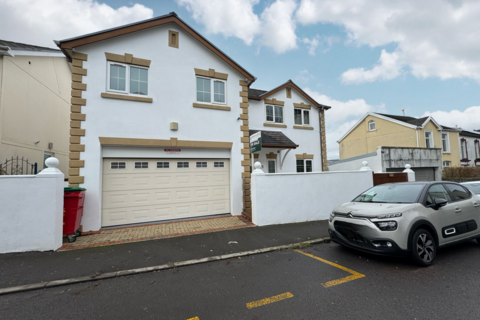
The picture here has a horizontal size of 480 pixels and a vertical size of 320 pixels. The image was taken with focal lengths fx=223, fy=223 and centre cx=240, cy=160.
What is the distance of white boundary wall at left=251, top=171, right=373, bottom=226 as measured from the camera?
24.5ft

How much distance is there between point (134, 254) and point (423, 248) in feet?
19.3

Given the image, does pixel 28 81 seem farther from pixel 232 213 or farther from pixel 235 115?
pixel 232 213

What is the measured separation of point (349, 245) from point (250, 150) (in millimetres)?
5320

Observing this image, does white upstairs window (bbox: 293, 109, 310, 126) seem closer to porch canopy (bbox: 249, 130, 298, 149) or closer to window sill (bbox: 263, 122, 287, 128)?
window sill (bbox: 263, 122, 287, 128)

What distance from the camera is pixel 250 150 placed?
907 cm

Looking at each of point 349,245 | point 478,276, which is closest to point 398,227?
point 349,245

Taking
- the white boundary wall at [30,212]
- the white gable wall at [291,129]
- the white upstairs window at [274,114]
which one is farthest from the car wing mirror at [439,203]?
the white upstairs window at [274,114]

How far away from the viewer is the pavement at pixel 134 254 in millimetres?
4160

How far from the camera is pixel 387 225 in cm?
410

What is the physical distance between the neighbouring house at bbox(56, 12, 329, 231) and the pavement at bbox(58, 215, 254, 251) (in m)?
0.36

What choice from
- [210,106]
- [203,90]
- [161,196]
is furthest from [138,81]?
[161,196]

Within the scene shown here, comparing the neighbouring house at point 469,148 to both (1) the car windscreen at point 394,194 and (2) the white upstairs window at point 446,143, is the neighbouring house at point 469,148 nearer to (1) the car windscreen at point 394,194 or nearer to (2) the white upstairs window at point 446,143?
(2) the white upstairs window at point 446,143

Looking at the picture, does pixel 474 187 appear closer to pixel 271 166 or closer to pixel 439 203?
pixel 439 203

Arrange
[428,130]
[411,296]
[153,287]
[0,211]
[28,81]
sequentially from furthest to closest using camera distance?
[428,130] < [28,81] < [0,211] < [153,287] < [411,296]
